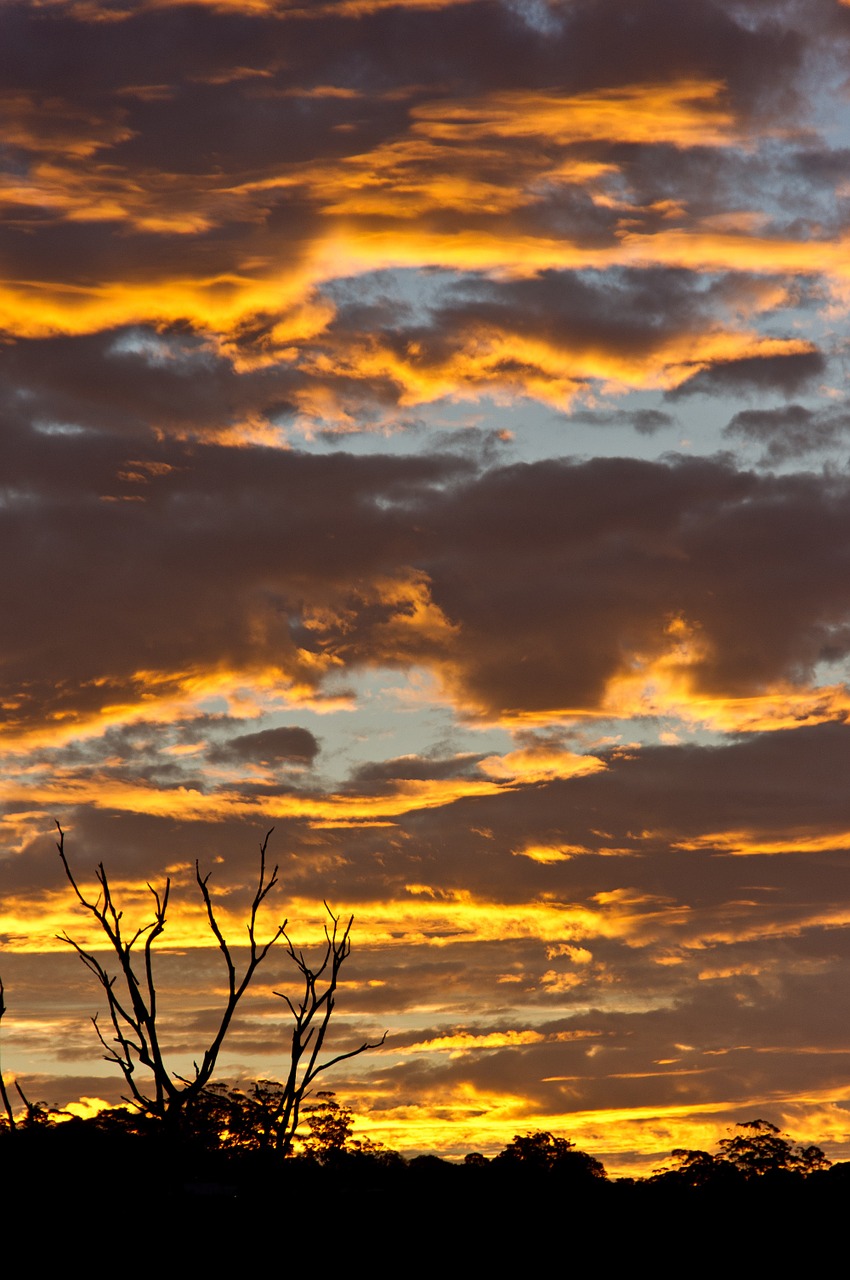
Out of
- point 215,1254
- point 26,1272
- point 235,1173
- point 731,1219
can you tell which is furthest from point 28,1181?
point 731,1219

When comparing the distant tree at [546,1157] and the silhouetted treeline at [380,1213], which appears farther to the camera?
the distant tree at [546,1157]

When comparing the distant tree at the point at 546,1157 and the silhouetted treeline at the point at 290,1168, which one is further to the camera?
the distant tree at the point at 546,1157

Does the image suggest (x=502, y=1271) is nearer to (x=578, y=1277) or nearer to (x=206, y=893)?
(x=578, y=1277)

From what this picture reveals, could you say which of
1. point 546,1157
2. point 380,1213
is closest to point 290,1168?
point 380,1213

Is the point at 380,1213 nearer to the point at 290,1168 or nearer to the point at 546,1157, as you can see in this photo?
the point at 290,1168

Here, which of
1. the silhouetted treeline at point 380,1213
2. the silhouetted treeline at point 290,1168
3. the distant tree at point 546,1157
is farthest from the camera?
the distant tree at point 546,1157

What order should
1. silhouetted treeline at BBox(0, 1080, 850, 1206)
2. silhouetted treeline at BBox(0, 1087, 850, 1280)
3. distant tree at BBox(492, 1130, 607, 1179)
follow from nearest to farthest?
silhouetted treeline at BBox(0, 1080, 850, 1206), silhouetted treeline at BBox(0, 1087, 850, 1280), distant tree at BBox(492, 1130, 607, 1179)

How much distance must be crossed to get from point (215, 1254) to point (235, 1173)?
35.0ft

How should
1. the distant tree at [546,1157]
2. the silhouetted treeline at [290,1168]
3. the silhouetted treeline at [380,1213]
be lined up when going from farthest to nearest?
the distant tree at [546,1157] → the silhouetted treeline at [380,1213] → the silhouetted treeline at [290,1168]

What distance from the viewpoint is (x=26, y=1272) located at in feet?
135

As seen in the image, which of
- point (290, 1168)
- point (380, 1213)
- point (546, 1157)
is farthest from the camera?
point (546, 1157)

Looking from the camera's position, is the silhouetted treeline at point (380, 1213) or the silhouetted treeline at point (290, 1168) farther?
the silhouetted treeline at point (380, 1213)

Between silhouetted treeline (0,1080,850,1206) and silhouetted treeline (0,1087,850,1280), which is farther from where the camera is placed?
silhouetted treeline (0,1087,850,1280)

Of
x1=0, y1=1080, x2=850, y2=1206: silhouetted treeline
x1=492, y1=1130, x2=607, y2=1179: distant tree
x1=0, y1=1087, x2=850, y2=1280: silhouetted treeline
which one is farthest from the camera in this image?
x1=492, y1=1130, x2=607, y2=1179: distant tree
